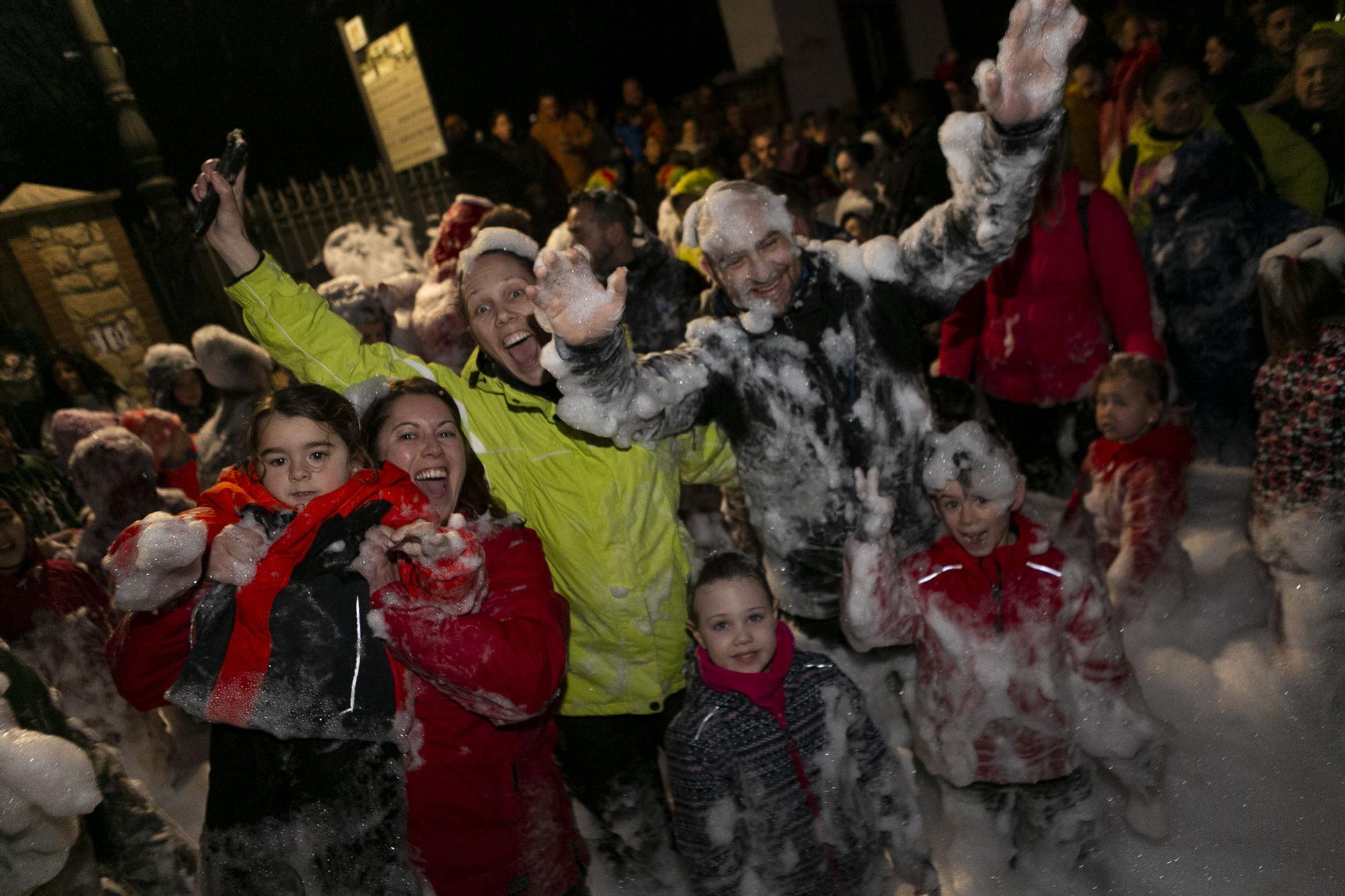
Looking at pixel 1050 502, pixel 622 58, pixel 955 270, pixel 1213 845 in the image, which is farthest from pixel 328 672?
pixel 622 58

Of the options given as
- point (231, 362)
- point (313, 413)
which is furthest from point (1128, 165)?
point (231, 362)

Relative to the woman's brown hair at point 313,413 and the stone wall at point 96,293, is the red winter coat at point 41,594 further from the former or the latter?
the woman's brown hair at point 313,413

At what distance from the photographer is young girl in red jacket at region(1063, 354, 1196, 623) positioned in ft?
9.84

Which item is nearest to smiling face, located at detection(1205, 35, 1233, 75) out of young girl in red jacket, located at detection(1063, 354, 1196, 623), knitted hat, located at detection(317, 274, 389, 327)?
young girl in red jacket, located at detection(1063, 354, 1196, 623)

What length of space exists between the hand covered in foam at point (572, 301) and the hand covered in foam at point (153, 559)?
854mm

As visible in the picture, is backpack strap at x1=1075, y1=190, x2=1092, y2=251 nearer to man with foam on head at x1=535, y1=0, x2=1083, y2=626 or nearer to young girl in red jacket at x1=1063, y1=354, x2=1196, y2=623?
young girl in red jacket at x1=1063, y1=354, x2=1196, y2=623

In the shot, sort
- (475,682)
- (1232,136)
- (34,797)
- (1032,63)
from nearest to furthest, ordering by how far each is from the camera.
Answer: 1. (34,797)
2. (475,682)
3. (1032,63)
4. (1232,136)

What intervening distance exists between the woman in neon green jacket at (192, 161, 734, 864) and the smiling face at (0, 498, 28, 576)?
4.56ft

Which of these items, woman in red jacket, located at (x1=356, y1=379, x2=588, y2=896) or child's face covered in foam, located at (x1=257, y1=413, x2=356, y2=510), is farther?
child's face covered in foam, located at (x1=257, y1=413, x2=356, y2=510)

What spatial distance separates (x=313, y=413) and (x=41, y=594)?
201cm

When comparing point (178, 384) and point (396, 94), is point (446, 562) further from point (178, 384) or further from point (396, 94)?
point (396, 94)

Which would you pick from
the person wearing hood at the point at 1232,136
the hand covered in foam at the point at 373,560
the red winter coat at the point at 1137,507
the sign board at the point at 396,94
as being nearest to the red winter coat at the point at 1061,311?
the red winter coat at the point at 1137,507

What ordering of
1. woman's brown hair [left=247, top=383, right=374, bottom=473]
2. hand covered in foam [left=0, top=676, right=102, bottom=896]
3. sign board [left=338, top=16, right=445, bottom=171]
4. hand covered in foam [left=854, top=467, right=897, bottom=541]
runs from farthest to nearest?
sign board [left=338, top=16, right=445, bottom=171] < hand covered in foam [left=854, top=467, right=897, bottom=541] < woman's brown hair [left=247, top=383, right=374, bottom=473] < hand covered in foam [left=0, top=676, right=102, bottom=896]

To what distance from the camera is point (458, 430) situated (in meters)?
2.16
